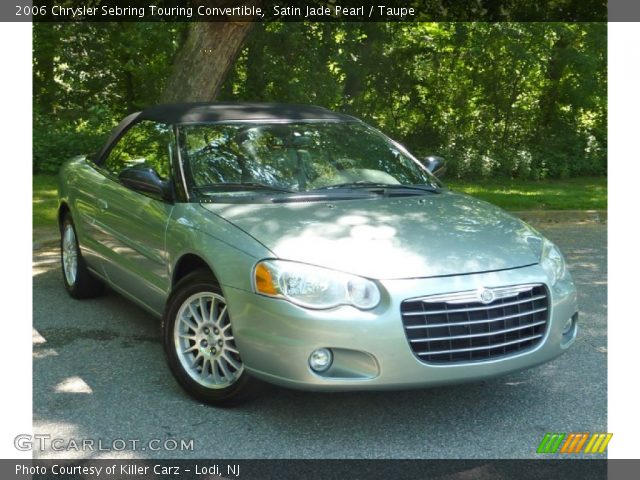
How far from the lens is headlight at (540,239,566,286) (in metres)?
4.75

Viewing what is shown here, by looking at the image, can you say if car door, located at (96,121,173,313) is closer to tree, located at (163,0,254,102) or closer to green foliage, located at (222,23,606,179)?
tree, located at (163,0,254,102)

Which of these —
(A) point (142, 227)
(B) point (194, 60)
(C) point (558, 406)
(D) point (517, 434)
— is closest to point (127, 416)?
(A) point (142, 227)

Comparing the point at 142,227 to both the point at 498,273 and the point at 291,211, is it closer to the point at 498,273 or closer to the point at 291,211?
the point at 291,211

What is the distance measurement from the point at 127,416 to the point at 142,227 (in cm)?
138

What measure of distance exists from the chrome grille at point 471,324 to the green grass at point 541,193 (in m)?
8.23

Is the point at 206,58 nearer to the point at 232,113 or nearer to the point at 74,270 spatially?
the point at 74,270

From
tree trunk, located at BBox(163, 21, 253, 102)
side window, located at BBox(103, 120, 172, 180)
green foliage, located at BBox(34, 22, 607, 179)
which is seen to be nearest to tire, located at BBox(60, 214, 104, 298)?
side window, located at BBox(103, 120, 172, 180)

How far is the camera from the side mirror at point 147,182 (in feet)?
17.7

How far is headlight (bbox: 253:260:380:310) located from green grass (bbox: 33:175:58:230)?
6.70 metres

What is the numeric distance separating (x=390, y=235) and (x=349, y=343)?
750 millimetres

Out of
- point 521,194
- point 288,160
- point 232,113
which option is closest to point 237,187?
point 288,160

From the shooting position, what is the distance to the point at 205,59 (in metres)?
10.9

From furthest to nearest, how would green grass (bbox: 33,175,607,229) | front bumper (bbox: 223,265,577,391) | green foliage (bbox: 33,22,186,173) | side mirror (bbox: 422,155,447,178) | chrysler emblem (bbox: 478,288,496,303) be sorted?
green foliage (bbox: 33,22,186,173)
green grass (bbox: 33,175,607,229)
side mirror (bbox: 422,155,447,178)
chrysler emblem (bbox: 478,288,496,303)
front bumper (bbox: 223,265,577,391)

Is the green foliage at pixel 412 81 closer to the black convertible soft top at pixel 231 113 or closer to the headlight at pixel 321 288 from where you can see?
the black convertible soft top at pixel 231 113
